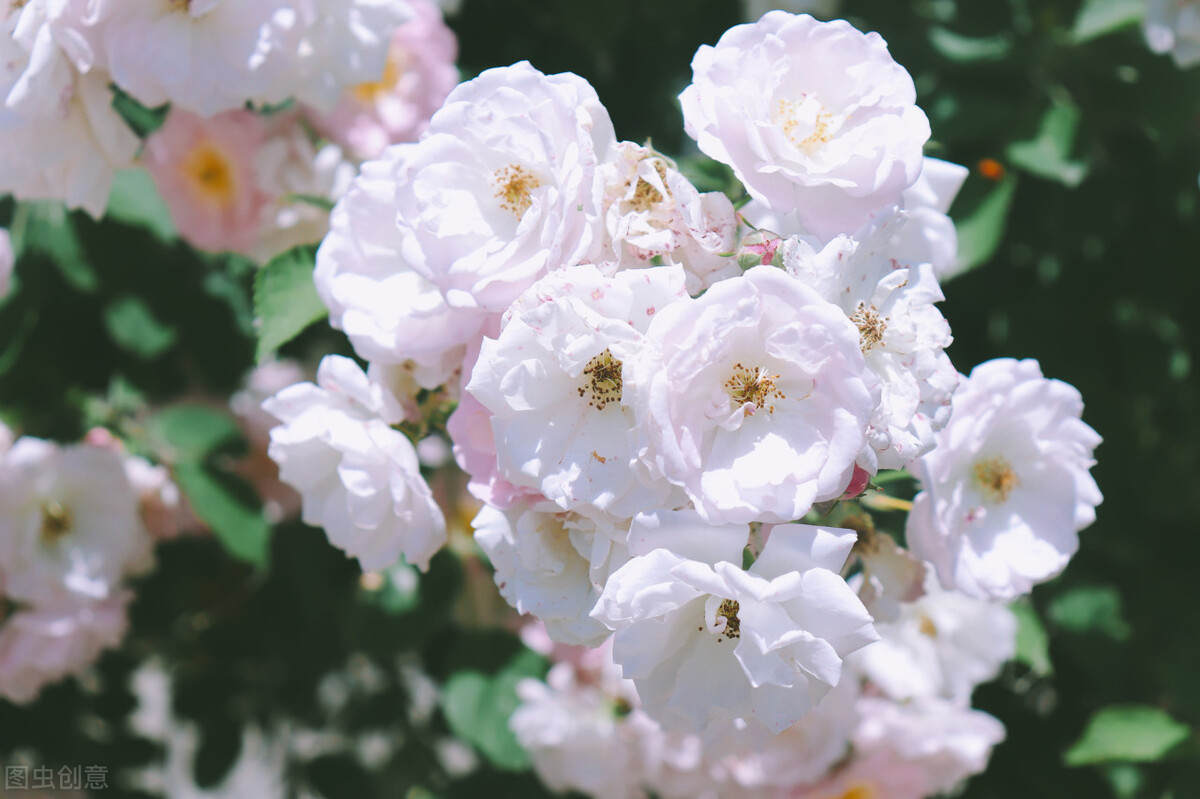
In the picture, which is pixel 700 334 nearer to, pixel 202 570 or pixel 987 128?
pixel 987 128

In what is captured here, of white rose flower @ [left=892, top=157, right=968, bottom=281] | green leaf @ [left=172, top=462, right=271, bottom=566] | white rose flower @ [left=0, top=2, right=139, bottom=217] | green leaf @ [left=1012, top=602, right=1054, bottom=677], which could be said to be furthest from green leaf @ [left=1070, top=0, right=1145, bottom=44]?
green leaf @ [left=172, top=462, right=271, bottom=566]

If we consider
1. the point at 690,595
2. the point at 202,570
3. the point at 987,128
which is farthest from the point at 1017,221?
the point at 202,570

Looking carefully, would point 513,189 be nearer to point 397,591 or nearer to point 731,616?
point 731,616

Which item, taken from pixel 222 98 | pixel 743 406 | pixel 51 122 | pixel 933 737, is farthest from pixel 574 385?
pixel 933 737

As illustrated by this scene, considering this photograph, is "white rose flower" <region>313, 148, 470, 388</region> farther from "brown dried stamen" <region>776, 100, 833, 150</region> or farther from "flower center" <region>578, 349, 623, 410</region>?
"brown dried stamen" <region>776, 100, 833, 150</region>

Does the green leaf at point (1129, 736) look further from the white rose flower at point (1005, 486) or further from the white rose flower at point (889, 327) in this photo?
the white rose flower at point (889, 327)
